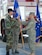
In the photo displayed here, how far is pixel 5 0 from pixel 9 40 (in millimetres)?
9463

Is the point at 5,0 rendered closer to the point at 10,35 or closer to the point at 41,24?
the point at 41,24

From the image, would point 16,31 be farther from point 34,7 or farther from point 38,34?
point 34,7

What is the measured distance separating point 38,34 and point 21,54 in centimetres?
573

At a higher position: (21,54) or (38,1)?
(38,1)

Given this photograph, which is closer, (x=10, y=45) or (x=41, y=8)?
(x=10, y=45)

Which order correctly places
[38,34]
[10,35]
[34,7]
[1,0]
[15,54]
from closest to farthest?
[10,35], [15,54], [38,34], [34,7], [1,0]

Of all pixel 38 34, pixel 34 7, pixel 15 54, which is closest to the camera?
pixel 15 54

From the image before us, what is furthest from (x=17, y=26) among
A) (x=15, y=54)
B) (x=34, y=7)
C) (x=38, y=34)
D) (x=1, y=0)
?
(x=1, y=0)

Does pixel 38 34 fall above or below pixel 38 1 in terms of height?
below

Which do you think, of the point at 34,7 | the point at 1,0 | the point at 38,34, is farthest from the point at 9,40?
the point at 1,0

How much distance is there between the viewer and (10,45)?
34.5 feet

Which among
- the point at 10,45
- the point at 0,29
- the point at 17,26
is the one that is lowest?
the point at 0,29

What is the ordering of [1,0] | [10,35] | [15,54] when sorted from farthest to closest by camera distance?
[1,0]
[15,54]
[10,35]

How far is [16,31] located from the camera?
10750mm
